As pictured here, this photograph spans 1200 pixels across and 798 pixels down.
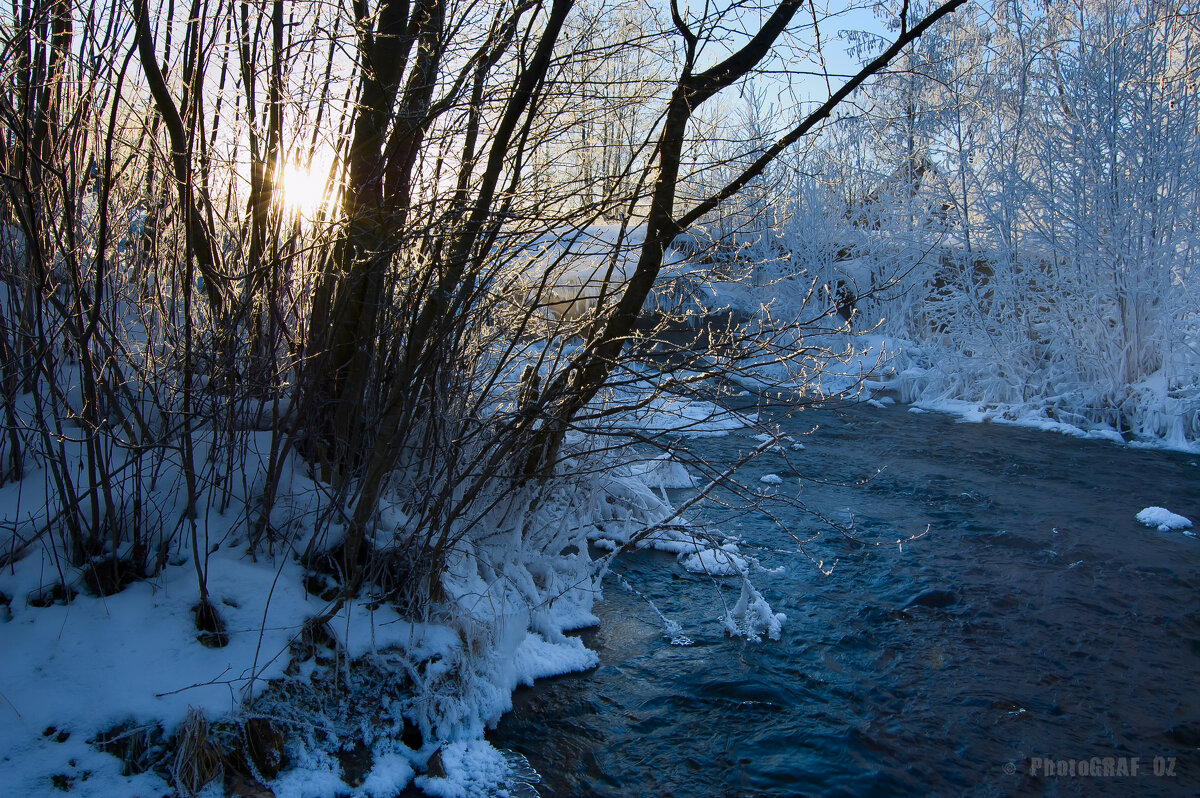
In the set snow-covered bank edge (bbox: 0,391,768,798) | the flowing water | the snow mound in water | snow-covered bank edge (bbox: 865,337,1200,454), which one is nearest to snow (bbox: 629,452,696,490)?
the flowing water

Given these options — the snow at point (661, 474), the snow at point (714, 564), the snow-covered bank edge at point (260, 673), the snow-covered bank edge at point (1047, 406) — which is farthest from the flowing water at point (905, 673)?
the snow-covered bank edge at point (1047, 406)

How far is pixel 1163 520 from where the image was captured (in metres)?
5.88

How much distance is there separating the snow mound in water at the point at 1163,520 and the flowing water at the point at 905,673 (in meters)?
0.16

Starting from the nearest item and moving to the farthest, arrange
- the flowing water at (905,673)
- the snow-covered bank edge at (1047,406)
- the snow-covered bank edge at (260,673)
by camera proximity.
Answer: the snow-covered bank edge at (260,673), the flowing water at (905,673), the snow-covered bank edge at (1047,406)

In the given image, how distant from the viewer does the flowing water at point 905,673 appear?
2.87 metres

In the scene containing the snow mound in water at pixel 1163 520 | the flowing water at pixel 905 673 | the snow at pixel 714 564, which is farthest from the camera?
the snow mound in water at pixel 1163 520

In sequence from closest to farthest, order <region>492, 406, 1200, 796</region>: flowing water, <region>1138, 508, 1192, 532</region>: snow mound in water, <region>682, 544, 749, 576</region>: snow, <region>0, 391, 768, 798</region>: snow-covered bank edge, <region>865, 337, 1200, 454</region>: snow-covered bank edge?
<region>0, 391, 768, 798</region>: snow-covered bank edge < <region>492, 406, 1200, 796</region>: flowing water < <region>682, 544, 749, 576</region>: snow < <region>1138, 508, 1192, 532</region>: snow mound in water < <region>865, 337, 1200, 454</region>: snow-covered bank edge

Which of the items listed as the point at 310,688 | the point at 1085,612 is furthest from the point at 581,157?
the point at 1085,612

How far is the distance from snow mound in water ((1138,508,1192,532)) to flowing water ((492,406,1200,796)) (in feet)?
0.52

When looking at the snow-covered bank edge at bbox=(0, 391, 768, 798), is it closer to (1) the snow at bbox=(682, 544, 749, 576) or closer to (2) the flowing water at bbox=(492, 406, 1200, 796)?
(2) the flowing water at bbox=(492, 406, 1200, 796)

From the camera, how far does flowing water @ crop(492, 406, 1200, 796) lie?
2865 mm

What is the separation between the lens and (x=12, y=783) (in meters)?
2.05

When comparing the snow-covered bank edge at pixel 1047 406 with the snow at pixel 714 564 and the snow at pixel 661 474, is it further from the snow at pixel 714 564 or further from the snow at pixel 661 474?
the snow at pixel 714 564

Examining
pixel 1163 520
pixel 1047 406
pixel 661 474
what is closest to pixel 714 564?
pixel 661 474
